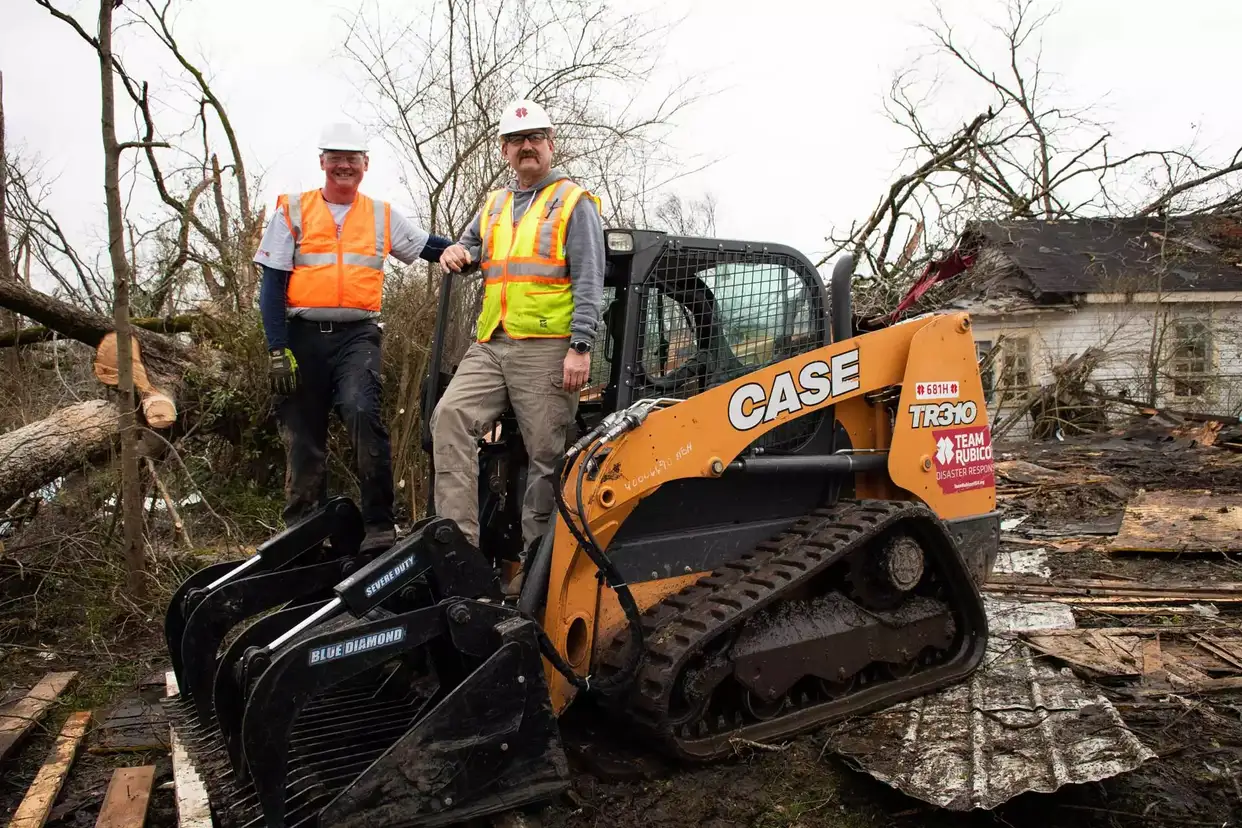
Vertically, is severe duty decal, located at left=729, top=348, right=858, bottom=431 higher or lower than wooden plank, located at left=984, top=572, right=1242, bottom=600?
higher

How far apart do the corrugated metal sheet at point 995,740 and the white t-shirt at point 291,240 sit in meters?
2.85

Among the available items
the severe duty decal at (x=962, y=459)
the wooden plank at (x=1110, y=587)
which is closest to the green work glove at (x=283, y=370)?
the severe duty decal at (x=962, y=459)

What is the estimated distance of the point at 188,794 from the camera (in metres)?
3.34

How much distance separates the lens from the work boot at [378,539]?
419cm

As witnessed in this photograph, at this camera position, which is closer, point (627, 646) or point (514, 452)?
point (627, 646)

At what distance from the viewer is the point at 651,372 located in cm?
407

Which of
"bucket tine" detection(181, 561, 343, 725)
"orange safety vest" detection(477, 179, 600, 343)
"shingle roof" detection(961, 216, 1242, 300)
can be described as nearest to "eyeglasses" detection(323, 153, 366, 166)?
"orange safety vest" detection(477, 179, 600, 343)

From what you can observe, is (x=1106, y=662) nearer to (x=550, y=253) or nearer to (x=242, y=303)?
(x=550, y=253)

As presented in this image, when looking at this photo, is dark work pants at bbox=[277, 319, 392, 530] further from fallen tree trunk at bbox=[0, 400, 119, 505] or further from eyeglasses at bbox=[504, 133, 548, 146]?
fallen tree trunk at bbox=[0, 400, 119, 505]

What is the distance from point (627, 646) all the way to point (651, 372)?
1.08m

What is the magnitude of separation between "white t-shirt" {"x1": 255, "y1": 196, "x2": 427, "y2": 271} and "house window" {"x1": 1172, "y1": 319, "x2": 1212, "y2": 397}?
16532mm

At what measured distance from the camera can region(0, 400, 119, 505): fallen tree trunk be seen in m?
6.18

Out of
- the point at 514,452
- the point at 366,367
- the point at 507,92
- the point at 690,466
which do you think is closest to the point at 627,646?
the point at 690,466

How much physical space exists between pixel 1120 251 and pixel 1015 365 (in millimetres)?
5465
